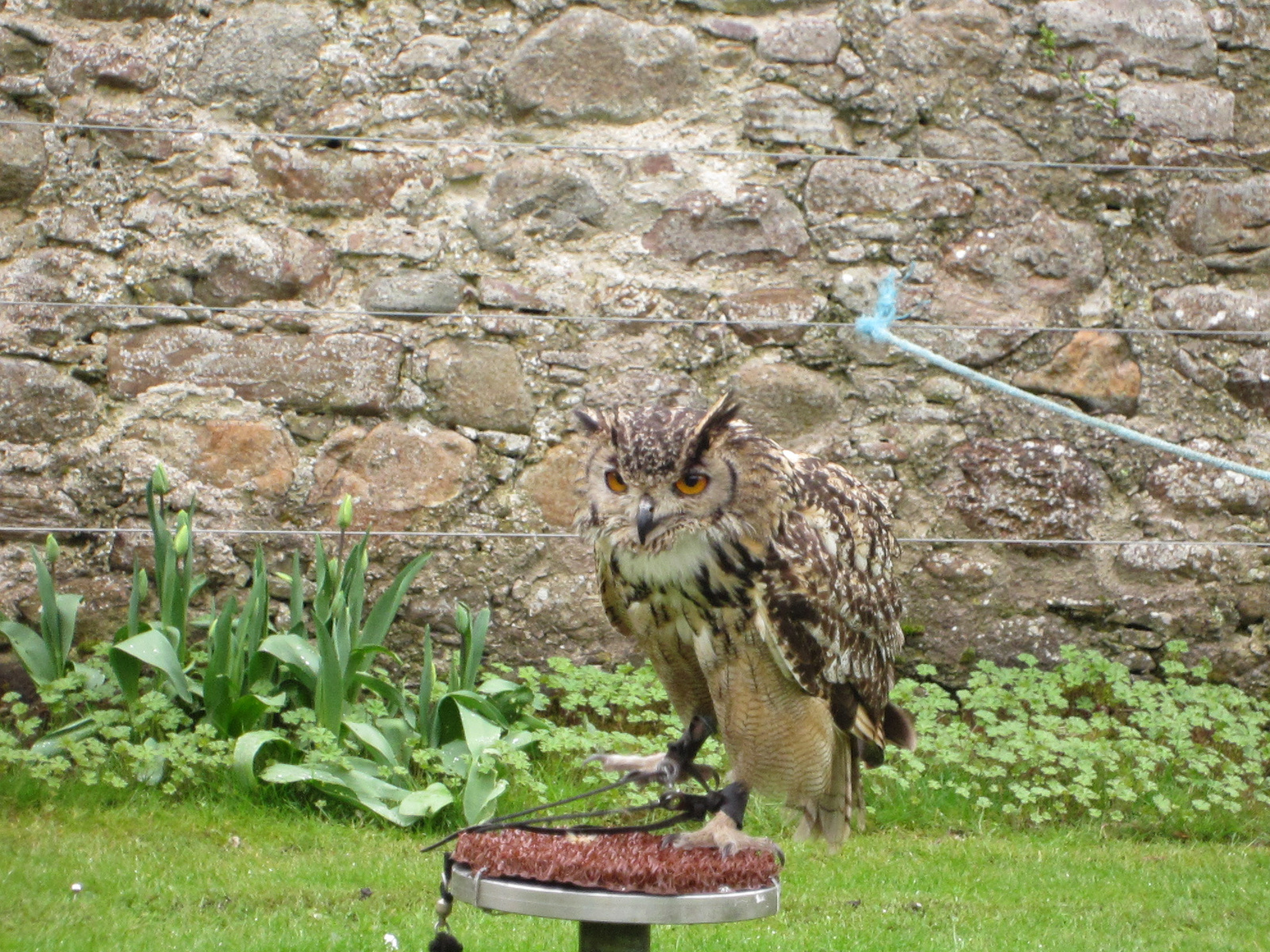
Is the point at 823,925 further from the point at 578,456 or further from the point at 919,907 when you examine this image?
the point at 578,456

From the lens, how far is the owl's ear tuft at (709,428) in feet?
7.42

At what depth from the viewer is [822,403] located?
4.95 meters

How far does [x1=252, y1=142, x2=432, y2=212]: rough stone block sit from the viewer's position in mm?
4820

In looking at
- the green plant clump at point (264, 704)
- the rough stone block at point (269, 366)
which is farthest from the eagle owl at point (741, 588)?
the rough stone block at point (269, 366)

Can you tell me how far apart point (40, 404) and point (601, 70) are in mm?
2361

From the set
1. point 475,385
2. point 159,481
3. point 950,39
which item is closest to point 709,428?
point 159,481

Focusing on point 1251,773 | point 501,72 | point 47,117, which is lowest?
point 1251,773

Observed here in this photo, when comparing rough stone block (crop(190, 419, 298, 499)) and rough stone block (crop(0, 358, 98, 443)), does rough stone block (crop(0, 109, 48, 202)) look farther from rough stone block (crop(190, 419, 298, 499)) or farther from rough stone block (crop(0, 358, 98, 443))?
rough stone block (crop(190, 419, 298, 499))

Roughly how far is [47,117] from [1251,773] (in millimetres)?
4782

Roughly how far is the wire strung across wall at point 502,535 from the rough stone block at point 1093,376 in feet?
1.64

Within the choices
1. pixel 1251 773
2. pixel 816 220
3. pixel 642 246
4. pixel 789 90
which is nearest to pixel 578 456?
pixel 642 246

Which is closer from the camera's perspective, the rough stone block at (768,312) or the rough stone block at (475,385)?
the rough stone block at (475,385)

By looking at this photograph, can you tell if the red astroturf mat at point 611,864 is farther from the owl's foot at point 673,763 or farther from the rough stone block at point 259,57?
the rough stone block at point 259,57

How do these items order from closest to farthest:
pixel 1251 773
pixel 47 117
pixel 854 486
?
1. pixel 854 486
2. pixel 1251 773
3. pixel 47 117
